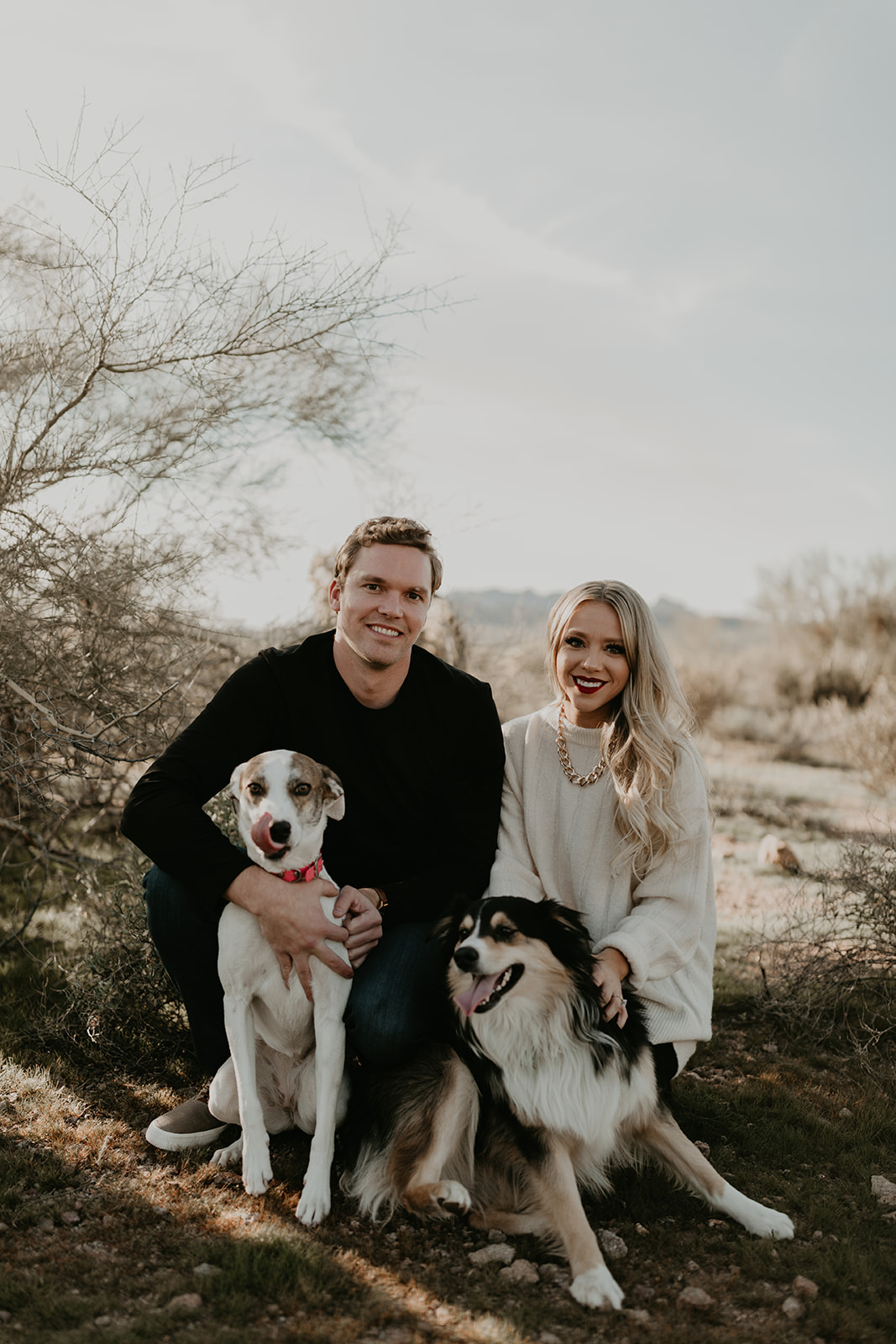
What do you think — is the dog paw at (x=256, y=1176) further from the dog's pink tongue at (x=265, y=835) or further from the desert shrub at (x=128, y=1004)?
the desert shrub at (x=128, y=1004)

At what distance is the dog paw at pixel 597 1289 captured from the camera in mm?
2389

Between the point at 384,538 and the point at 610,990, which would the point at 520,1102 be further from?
the point at 384,538

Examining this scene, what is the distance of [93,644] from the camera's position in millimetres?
4777

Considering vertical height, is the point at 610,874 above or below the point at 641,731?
below

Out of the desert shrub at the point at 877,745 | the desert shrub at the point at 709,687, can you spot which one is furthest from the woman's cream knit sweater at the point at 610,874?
the desert shrub at the point at 709,687

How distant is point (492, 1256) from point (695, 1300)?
56 centimetres

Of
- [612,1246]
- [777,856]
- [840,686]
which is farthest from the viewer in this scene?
[840,686]

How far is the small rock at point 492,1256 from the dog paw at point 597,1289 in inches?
9.1

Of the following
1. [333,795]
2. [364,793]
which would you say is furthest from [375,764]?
[333,795]

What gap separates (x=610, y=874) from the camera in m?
3.37

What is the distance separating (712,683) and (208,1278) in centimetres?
1799

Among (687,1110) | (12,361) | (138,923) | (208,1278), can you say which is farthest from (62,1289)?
(12,361)

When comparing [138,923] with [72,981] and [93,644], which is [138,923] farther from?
[93,644]

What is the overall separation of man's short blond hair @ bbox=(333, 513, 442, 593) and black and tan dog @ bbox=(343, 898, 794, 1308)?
1312mm
